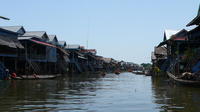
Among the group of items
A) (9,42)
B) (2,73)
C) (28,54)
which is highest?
(9,42)

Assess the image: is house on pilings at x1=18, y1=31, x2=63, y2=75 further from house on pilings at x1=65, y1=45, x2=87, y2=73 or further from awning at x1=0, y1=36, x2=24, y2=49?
house on pilings at x1=65, y1=45, x2=87, y2=73

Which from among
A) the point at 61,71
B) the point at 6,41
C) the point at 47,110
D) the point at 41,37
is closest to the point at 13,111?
the point at 47,110

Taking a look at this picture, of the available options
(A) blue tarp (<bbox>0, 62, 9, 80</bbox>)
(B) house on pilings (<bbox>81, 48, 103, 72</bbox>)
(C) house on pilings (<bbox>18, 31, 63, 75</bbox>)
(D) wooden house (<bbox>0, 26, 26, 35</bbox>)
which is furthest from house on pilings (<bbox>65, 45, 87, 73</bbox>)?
(A) blue tarp (<bbox>0, 62, 9, 80</bbox>)

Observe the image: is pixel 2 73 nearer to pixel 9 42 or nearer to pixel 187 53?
pixel 9 42

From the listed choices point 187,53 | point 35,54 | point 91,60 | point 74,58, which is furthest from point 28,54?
point 91,60

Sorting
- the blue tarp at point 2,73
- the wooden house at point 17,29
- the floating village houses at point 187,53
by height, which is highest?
the wooden house at point 17,29

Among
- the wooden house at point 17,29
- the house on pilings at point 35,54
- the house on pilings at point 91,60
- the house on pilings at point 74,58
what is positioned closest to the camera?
the house on pilings at point 35,54

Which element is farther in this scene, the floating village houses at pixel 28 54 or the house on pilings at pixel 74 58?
the house on pilings at pixel 74 58

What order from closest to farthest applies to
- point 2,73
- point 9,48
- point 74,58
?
point 2,73, point 9,48, point 74,58

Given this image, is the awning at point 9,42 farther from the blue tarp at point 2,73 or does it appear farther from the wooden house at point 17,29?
the wooden house at point 17,29

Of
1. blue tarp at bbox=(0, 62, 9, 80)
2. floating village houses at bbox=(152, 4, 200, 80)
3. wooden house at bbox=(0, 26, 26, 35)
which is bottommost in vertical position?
blue tarp at bbox=(0, 62, 9, 80)

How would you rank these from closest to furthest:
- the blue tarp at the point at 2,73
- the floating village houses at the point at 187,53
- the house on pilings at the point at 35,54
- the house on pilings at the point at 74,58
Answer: the floating village houses at the point at 187,53, the blue tarp at the point at 2,73, the house on pilings at the point at 35,54, the house on pilings at the point at 74,58

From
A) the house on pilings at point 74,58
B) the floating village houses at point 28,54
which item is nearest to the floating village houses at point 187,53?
the floating village houses at point 28,54

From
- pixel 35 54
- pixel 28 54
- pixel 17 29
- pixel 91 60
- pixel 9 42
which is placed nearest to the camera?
pixel 9 42
